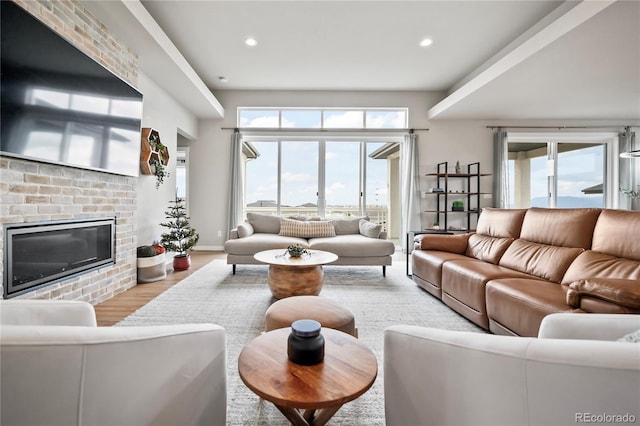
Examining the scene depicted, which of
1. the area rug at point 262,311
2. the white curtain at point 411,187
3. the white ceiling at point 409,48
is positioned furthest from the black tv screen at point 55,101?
the white curtain at point 411,187

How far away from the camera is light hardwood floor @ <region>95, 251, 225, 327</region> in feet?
7.42

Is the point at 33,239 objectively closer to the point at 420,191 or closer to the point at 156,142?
the point at 156,142

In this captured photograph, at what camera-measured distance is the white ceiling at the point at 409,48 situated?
2740mm

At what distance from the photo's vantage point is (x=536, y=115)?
5102mm

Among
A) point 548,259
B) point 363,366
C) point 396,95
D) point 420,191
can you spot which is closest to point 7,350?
point 363,366

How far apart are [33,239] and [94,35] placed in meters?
1.91

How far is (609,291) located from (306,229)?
3.26m

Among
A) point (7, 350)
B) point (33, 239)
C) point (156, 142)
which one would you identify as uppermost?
point (156, 142)

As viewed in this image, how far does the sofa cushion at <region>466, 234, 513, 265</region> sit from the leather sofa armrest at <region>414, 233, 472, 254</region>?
0.20ft

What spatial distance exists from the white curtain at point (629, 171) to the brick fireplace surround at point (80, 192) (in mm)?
8525

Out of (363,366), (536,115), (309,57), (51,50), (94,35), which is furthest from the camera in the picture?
(536,115)

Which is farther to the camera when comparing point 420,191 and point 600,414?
point 420,191

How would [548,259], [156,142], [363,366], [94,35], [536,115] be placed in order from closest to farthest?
[363,366], [548,259], [94,35], [156,142], [536,115]

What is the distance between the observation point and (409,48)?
149 inches
